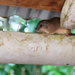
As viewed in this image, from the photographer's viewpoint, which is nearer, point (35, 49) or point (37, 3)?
point (35, 49)

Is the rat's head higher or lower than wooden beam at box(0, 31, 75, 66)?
higher

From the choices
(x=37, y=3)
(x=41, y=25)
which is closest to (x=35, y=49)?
(x=37, y=3)

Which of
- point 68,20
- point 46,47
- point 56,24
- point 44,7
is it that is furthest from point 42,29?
point 68,20

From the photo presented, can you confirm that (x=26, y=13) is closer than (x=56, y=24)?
Yes

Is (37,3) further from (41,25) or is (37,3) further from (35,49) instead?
(41,25)

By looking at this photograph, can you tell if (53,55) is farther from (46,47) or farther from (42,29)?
(42,29)

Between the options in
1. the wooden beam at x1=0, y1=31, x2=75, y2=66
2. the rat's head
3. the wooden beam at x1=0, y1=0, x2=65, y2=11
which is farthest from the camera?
the rat's head

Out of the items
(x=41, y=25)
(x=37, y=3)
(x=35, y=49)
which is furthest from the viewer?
(x=41, y=25)

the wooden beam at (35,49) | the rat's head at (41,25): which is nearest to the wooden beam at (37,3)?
the wooden beam at (35,49)

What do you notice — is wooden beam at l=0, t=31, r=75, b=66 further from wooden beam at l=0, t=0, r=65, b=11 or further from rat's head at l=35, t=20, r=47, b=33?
rat's head at l=35, t=20, r=47, b=33

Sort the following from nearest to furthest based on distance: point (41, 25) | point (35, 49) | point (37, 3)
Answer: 1. point (35, 49)
2. point (37, 3)
3. point (41, 25)

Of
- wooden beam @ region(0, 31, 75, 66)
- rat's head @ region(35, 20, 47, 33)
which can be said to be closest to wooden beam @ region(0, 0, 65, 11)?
wooden beam @ region(0, 31, 75, 66)
